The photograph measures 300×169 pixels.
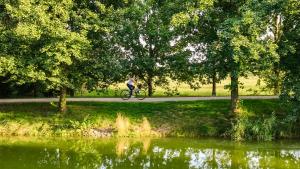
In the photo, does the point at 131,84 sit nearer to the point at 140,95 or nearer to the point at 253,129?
the point at 140,95

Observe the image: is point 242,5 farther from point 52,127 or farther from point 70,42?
point 52,127

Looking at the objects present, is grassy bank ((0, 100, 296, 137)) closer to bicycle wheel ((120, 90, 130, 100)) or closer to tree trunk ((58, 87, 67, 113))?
tree trunk ((58, 87, 67, 113))

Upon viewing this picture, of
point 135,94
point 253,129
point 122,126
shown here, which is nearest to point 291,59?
point 253,129

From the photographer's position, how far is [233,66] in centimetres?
3309

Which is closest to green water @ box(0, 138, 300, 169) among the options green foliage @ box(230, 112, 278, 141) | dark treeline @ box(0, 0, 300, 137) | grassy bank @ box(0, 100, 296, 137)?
green foliage @ box(230, 112, 278, 141)

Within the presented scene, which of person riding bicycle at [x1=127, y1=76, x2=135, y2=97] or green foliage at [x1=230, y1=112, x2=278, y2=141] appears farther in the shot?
person riding bicycle at [x1=127, y1=76, x2=135, y2=97]

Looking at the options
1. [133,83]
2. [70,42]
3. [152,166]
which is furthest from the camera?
[133,83]

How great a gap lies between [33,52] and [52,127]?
5.23 metres

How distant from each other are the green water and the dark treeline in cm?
443

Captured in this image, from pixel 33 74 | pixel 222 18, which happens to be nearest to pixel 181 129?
pixel 222 18

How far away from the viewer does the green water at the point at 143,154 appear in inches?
959

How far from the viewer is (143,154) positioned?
27.6 meters

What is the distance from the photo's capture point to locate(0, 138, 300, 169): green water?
79.9 feet

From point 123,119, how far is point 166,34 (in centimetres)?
740
